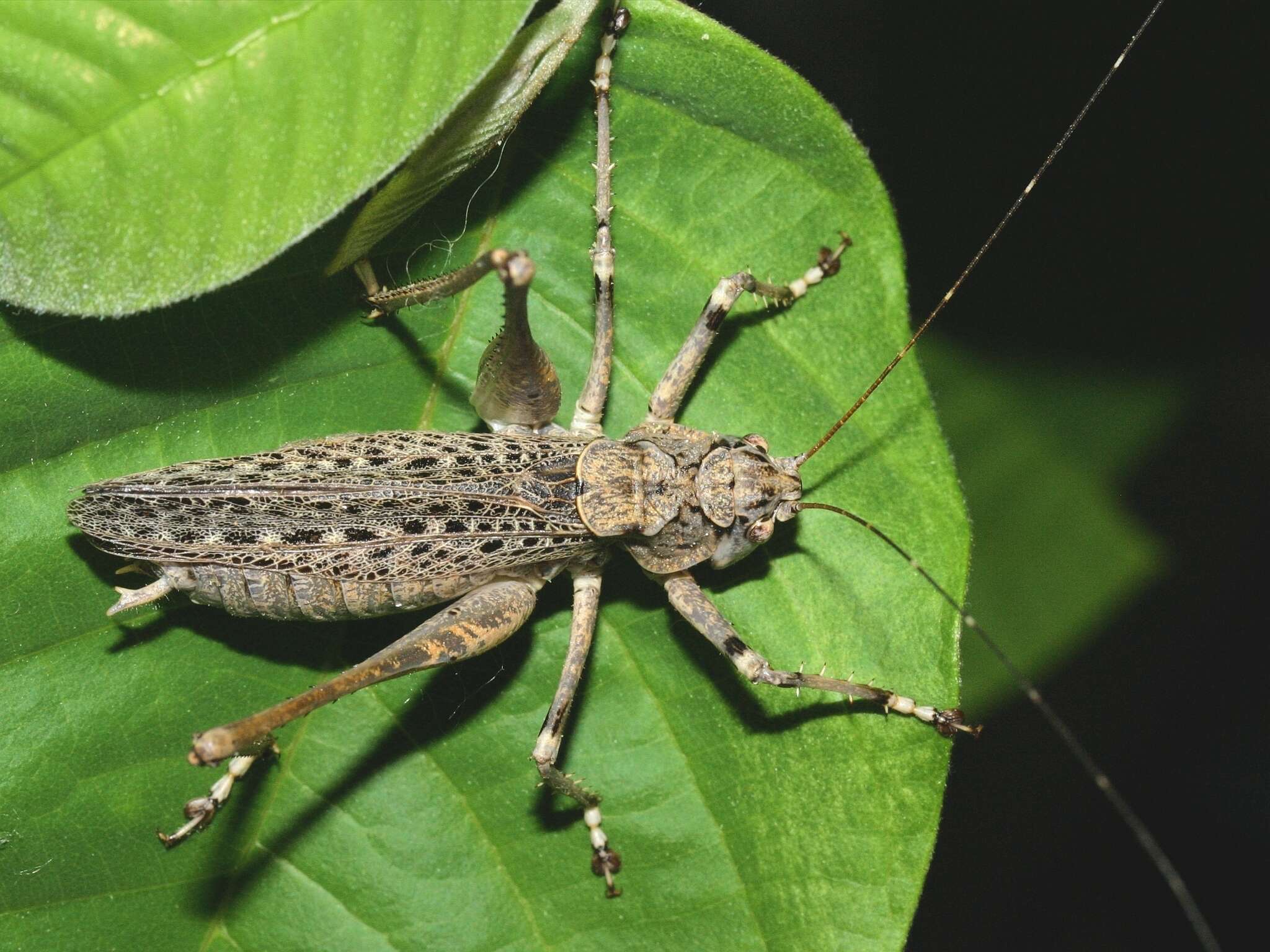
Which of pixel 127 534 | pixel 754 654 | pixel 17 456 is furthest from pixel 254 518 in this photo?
pixel 754 654

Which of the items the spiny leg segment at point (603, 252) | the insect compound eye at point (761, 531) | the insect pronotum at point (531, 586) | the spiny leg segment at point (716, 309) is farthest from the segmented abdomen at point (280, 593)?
the insect compound eye at point (761, 531)

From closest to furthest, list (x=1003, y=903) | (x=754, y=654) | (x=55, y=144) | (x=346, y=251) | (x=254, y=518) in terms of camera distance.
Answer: (x=55, y=144) → (x=346, y=251) → (x=254, y=518) → (x=754, y=654) → (x=1003, y=903)

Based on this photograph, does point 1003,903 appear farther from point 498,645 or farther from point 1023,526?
point 498,645

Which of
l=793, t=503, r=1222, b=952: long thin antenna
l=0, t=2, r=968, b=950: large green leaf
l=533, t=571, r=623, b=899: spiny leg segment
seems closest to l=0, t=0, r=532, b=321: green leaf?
l=0, t=2, r=968, b=950: large green leaf

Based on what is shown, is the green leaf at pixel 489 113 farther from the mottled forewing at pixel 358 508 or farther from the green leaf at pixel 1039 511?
the green leaf at pixel 1039 511

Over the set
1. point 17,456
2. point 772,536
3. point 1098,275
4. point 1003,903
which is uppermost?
point 1098,275

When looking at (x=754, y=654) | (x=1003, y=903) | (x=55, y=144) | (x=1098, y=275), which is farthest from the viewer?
(x=1003, y=903)

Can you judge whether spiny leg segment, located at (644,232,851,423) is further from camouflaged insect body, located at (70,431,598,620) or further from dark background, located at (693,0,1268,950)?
dark background, located at (693,0,1268,950)
